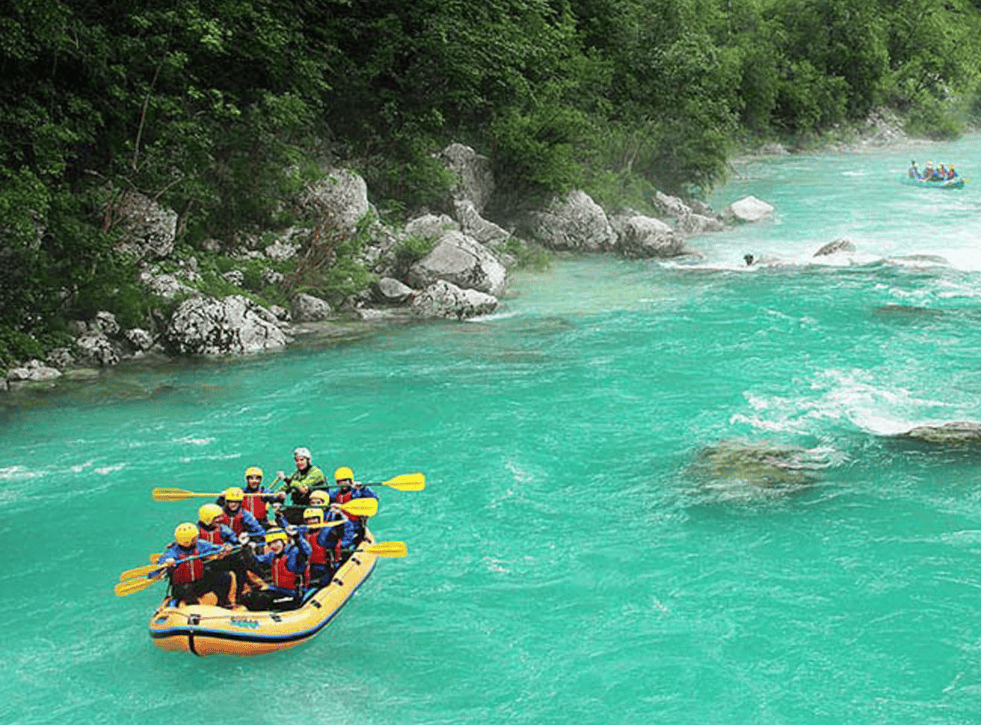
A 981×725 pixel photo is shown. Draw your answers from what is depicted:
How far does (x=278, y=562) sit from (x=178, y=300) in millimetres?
8520

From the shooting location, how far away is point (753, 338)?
17.9 m

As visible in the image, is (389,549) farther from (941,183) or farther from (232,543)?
(941,183)

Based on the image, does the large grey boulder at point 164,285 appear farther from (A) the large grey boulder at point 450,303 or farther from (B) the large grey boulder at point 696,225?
(B) the large grey boulder at point 696,225

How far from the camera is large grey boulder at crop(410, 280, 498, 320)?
19391 millimetres

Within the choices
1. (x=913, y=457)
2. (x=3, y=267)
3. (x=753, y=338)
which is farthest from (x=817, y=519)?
(x=3, y=267)

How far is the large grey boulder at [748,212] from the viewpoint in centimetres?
2938

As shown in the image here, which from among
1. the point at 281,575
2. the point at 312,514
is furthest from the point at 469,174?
the point at 281,575

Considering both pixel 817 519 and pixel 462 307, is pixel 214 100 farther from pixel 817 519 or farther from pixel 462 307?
pixel 817 519

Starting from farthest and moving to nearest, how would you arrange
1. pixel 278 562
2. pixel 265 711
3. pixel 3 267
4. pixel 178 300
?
pixel 178 300 → pixel 3 267 → pixel 278 562 → pixel 265 711

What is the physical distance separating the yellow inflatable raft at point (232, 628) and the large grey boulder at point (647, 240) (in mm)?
16892

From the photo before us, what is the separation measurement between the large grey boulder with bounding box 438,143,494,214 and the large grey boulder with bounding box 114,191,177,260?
7605mm

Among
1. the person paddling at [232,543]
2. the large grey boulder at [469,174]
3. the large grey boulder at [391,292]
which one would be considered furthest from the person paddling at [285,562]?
the large grey boulder at [469,174]

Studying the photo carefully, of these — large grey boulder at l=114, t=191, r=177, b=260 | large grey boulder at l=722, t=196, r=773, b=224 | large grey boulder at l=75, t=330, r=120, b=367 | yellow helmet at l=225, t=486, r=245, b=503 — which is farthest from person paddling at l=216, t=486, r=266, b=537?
large grey boulder at l=722, t=196, r=773, b=224

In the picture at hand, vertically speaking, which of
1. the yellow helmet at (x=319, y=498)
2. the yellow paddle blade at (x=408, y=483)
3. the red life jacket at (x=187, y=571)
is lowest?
the yellow paddle blade at (x=408, y=483)
